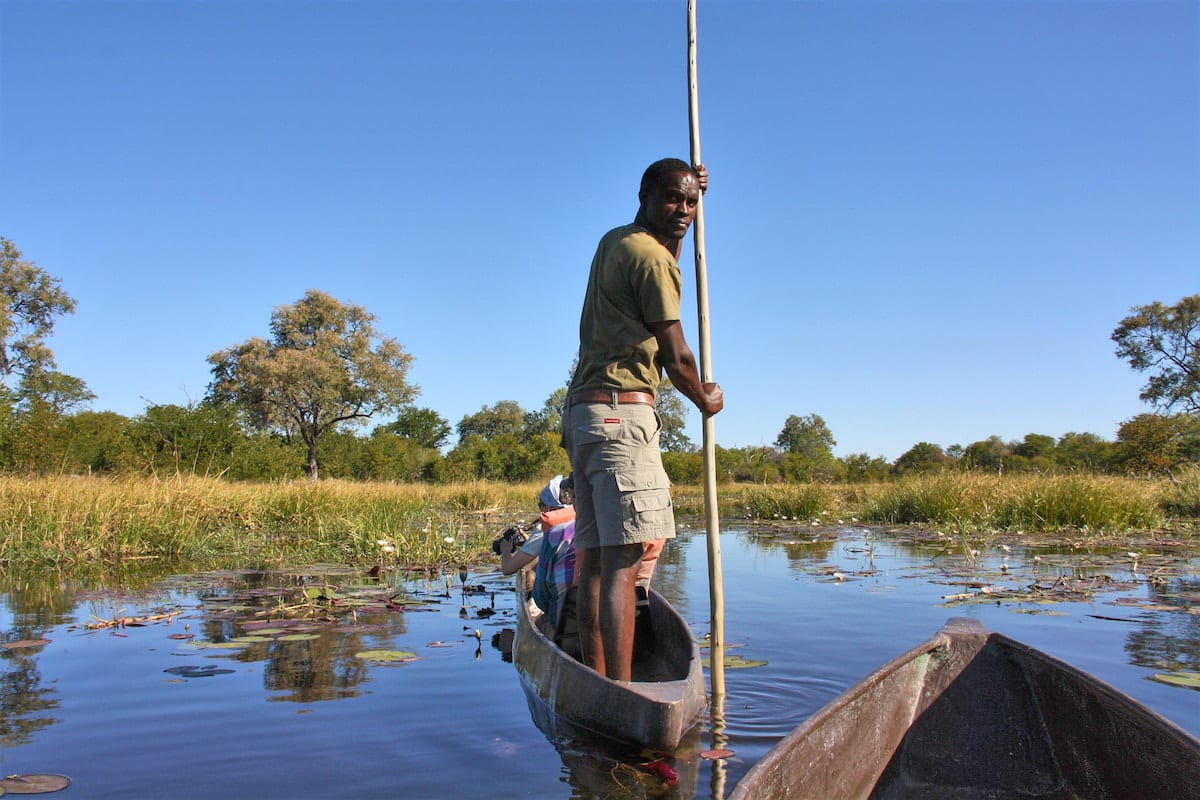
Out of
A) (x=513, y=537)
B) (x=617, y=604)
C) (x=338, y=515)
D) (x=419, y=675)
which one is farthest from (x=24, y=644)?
(x=338, y=515)

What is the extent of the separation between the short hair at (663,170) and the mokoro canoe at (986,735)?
182 centimetres

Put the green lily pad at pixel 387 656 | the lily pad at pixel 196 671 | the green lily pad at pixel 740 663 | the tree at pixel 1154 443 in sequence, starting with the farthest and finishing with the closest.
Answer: the tree at pixel 1154 443 < the green lily pad at pixel 387 656 < the green lily pad at pixel 740 663 < the lily pad at pixel 196 671

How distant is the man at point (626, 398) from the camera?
9.87ft

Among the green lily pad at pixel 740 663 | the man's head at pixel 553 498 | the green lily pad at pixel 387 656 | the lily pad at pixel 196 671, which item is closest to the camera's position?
the lily pad at pixel 196 671

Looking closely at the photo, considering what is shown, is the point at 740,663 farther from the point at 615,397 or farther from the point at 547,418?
the point at 547,418

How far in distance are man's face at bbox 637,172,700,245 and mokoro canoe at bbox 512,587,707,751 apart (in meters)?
1.64

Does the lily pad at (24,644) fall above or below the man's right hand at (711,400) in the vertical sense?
below

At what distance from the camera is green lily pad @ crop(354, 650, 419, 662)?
427cm

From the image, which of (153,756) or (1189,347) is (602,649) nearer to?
(153,756)

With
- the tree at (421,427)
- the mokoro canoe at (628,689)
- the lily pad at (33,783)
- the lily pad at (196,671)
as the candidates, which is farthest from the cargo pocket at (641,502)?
the tree at (421,427)

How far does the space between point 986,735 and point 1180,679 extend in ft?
6.17

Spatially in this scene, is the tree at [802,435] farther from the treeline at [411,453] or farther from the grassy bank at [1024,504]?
the grassy bank at [1024,504]

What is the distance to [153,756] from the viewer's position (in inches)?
111

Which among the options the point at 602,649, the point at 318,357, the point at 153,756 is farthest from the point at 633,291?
the point at 318,357
